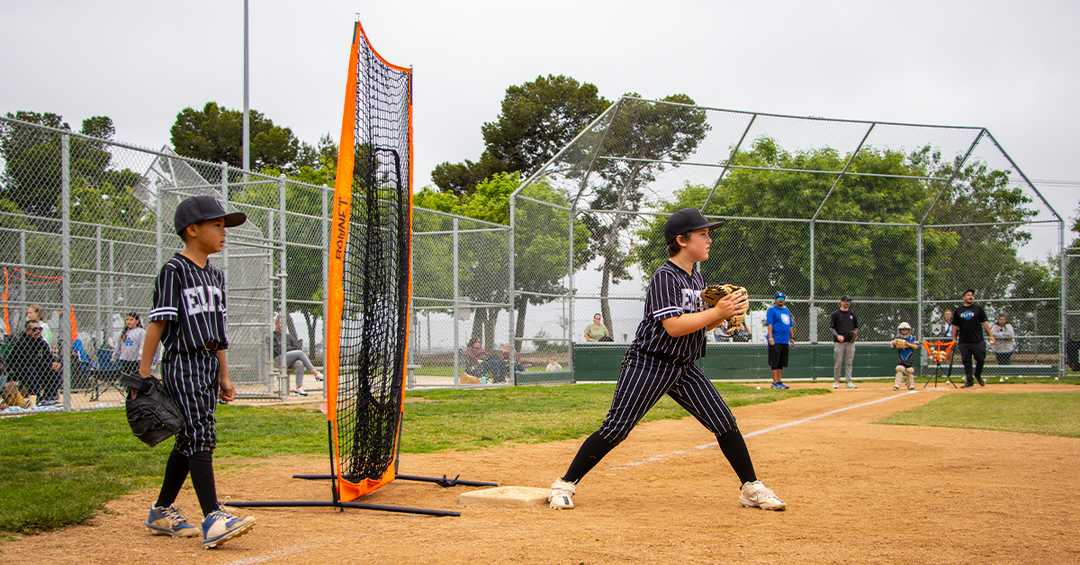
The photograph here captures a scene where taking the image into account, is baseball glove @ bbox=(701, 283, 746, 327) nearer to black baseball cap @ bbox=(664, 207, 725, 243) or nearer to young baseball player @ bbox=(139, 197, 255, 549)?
black baseball cap @ bbox=(664, 207, 725, 243)

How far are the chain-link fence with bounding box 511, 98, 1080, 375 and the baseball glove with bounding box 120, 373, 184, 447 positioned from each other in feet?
42.8

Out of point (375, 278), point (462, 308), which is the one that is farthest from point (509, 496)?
point (462, 308)

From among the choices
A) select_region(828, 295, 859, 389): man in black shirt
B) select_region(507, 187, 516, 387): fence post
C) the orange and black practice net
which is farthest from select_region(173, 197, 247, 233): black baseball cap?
select_region(828, 295, 859, 389): man in black shirt

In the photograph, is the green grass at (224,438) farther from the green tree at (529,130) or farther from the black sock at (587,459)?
the green tree at (529,130)

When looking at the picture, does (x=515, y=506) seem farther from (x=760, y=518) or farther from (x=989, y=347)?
(x=989, y=347)

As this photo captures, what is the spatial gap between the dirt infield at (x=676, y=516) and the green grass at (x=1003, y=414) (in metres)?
1.47

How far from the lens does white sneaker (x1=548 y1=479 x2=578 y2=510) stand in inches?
177

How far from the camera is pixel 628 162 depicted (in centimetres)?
1709

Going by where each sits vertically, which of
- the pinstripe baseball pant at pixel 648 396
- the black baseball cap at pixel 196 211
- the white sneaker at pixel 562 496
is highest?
the black baseball cap at pixel 196 211

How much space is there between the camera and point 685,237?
15.3 feet

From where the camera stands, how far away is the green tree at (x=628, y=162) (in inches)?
654

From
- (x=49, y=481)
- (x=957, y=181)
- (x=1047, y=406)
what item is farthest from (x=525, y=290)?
(x=49, y=481)

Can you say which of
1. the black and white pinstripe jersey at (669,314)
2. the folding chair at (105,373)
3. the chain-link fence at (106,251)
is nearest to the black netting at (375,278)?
the black and white pinstripe jersey at (669,314)

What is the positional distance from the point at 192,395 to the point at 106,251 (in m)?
16.7
